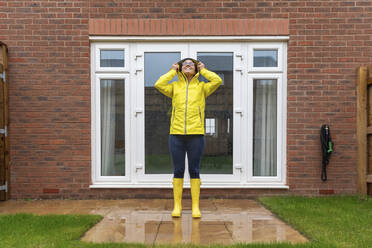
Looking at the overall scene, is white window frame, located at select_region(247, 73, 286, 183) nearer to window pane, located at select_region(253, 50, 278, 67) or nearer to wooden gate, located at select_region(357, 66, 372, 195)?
window pane, located at select_region(253, 50, 278, 67)

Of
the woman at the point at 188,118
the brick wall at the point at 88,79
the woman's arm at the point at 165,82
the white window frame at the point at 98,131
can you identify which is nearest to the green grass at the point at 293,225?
the brick wall at the point at 88,79

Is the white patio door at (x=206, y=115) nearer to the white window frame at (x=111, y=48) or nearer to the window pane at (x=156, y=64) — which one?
the window pane at (x=156, y=64)

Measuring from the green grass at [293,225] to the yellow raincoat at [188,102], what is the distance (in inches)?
55.9

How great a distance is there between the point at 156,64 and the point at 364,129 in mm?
3356

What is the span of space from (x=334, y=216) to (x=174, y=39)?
10.8ft

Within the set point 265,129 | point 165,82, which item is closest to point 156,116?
point 165,82

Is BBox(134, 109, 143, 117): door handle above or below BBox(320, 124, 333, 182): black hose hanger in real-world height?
above

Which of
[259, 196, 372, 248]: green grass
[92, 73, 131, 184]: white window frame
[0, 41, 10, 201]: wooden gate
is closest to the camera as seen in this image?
[259, 196, 372, 248]: green grass

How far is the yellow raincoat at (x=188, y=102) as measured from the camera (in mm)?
3838

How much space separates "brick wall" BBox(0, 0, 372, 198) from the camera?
5016 millimetres

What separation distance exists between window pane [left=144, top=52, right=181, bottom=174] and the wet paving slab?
59 centimetres

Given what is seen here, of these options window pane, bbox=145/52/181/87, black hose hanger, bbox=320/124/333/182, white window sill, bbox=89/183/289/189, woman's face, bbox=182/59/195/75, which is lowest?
white window sill, bbox=89/183/289/189

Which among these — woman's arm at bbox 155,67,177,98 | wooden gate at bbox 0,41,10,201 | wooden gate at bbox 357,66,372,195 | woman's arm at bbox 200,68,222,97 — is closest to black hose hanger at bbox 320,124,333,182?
wooden gate at bbox 357,66,372,195

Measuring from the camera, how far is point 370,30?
198 inches
